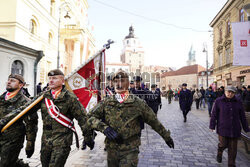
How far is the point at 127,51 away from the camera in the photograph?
10981 cm

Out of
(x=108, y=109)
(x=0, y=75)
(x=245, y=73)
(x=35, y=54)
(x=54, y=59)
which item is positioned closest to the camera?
(x=108, y=109)

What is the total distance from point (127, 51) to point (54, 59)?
89856mm

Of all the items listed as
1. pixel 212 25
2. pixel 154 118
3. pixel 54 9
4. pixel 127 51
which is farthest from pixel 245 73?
pixel 127 51

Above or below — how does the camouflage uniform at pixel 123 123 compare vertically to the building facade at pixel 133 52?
below

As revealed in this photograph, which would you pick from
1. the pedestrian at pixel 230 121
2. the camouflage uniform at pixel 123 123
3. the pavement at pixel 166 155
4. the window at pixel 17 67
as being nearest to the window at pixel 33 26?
the window at pixel 17 67

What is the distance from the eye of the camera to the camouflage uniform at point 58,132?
2.41 m

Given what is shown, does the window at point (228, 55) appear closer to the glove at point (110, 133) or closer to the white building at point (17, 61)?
the white building at point (17, 61)

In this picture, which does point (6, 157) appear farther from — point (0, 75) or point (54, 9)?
point (54, 9)

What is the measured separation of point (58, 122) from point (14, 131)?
3.21ft

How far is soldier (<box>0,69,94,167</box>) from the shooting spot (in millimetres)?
2420

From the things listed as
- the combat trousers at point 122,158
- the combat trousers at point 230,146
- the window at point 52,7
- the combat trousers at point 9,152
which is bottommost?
the combat trousers at point 230,146

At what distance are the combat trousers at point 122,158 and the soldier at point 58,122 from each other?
39cm

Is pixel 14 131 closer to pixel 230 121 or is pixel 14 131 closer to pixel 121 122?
pixel 121 122

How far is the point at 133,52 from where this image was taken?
111062 mm
